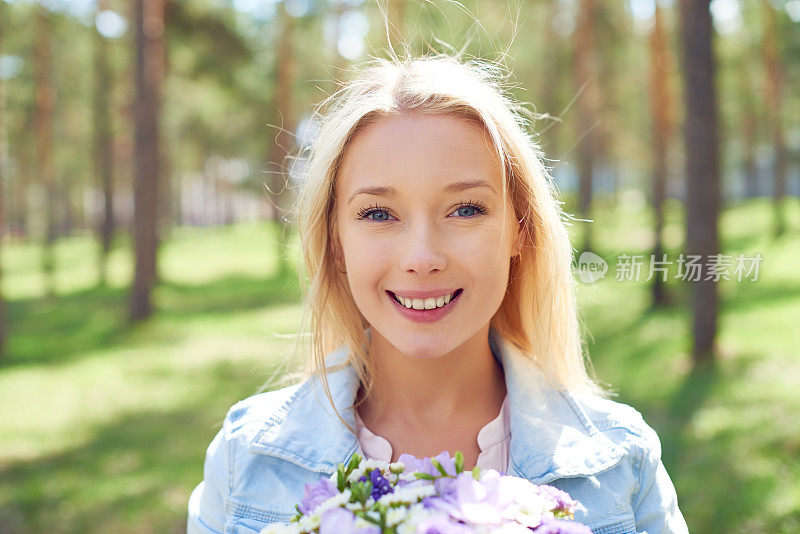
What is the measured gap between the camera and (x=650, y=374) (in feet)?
25.7

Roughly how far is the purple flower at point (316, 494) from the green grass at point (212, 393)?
1002 mm

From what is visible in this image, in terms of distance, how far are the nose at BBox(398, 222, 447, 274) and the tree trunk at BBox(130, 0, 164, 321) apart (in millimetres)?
11636

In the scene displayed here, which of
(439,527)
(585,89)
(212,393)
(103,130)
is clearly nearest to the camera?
(439,527)

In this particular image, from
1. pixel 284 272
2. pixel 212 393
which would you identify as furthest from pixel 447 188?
pixel 284 272

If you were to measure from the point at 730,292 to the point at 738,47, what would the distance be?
14.5 m

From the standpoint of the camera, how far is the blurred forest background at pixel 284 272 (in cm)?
527

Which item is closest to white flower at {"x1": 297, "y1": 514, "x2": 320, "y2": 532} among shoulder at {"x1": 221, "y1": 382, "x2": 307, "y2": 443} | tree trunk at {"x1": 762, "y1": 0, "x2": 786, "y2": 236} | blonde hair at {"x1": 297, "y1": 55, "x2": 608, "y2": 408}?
shoulder at {"x1": 221, "y1": 382, "x2": 307, "y2": 443}

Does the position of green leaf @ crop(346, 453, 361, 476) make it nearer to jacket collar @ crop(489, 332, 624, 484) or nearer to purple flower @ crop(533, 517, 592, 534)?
purple flower @ crop(533, 517, 592, 534)

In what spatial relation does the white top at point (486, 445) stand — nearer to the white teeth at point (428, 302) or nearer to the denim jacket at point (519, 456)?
the denim jacket at point (519, 456)

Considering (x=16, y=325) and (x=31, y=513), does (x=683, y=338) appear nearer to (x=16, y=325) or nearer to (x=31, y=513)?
(x=31, y=513)

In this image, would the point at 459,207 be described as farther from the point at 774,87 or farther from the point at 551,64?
the point at 551,64

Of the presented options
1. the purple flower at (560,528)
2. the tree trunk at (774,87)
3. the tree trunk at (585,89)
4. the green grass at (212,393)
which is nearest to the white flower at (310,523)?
the purple flower at (560,528)

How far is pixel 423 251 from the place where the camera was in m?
1.68

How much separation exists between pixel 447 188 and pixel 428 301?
29 cm
